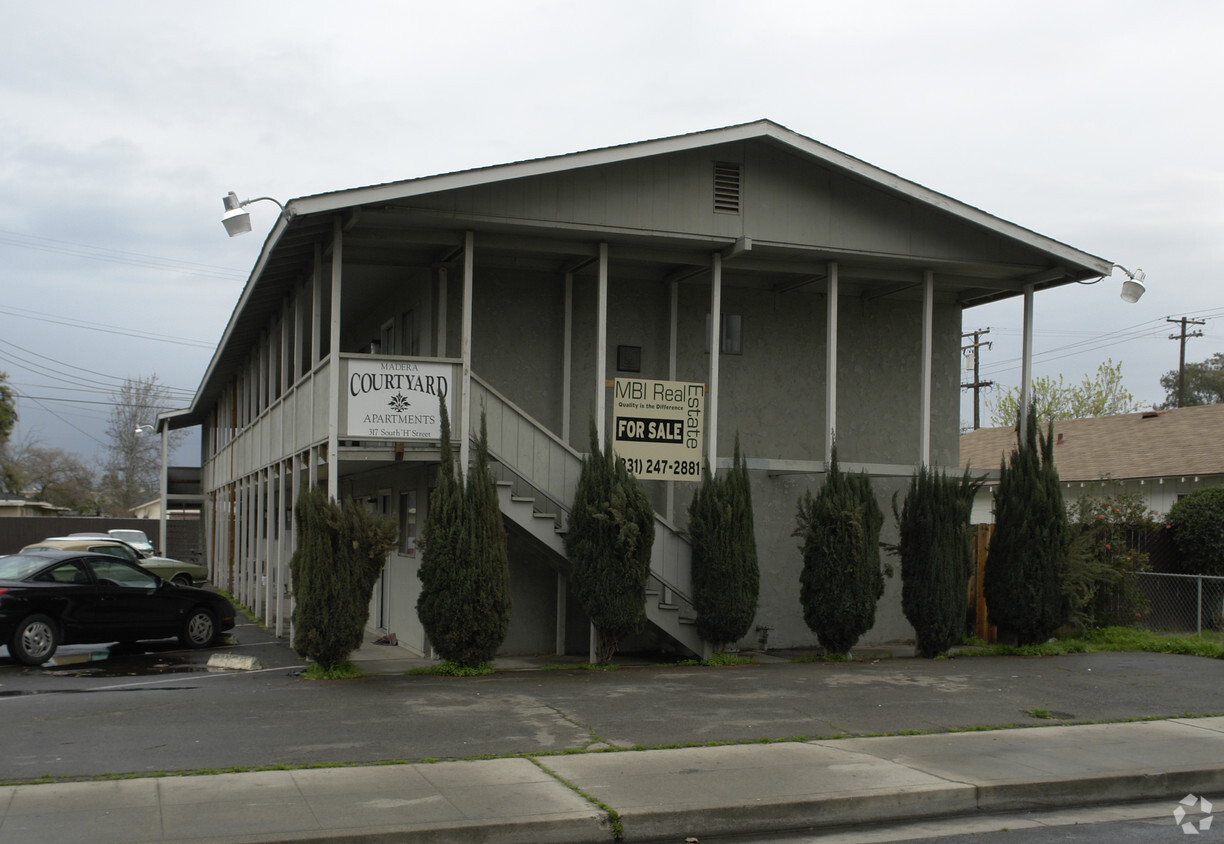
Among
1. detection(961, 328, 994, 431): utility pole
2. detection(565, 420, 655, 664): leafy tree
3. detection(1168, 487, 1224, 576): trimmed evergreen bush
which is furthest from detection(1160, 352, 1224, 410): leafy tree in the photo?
detection(565, 420, 655, 664): leafy tree

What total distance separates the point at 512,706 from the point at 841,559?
532cm

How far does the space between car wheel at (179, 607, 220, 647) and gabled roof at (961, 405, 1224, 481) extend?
49.1ft

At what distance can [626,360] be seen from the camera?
1619 cm

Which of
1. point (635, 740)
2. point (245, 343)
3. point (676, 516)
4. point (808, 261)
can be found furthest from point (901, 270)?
point (245, 343)

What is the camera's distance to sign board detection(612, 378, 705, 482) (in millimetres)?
14320

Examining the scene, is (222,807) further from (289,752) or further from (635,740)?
(635,740)

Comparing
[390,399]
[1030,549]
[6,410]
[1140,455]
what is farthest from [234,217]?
[6,410]

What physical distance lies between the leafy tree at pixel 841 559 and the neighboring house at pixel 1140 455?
375 inches

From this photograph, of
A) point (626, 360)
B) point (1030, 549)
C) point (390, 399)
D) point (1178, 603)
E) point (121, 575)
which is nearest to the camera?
point (390, 399)

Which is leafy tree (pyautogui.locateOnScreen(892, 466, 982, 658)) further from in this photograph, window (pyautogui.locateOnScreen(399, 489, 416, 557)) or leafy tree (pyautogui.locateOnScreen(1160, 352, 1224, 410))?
leafy tree (pyautogui.locateOnScreen(1160, 352, 1224, 410))

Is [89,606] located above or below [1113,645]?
above

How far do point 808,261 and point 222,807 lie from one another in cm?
1103

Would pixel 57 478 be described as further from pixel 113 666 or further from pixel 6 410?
pixel 113 666

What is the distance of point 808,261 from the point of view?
1561 centimetres
